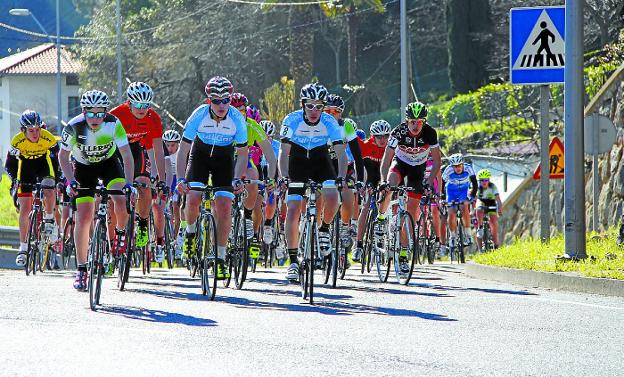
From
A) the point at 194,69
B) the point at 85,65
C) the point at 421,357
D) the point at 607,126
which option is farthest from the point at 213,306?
the point at 85,65

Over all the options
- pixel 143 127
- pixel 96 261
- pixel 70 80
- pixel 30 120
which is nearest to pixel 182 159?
pixel 96 261

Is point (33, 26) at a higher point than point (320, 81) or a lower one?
higher

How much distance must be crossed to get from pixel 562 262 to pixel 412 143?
2.16 m

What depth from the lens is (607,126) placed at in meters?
22.2

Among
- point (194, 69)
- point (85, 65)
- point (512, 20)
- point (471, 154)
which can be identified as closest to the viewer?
point (512, 20)

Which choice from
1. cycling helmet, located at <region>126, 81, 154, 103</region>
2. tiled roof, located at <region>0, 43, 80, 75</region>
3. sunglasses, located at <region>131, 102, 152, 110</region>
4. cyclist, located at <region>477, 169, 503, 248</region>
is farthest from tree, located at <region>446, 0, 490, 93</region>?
tiled roof, located at <region>0, 43, 80, 75</region>

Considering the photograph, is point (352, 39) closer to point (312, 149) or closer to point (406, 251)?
point (406, 251)

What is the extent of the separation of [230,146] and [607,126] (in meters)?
9.81

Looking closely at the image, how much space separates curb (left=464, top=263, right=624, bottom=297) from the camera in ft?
47.1

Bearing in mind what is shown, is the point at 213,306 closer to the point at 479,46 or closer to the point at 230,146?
the point at 230,146

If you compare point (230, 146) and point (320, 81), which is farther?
point (320, 81)

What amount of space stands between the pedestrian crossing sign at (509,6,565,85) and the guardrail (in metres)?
13.5

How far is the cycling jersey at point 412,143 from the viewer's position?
16531 millimetres

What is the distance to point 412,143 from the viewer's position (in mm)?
16734
